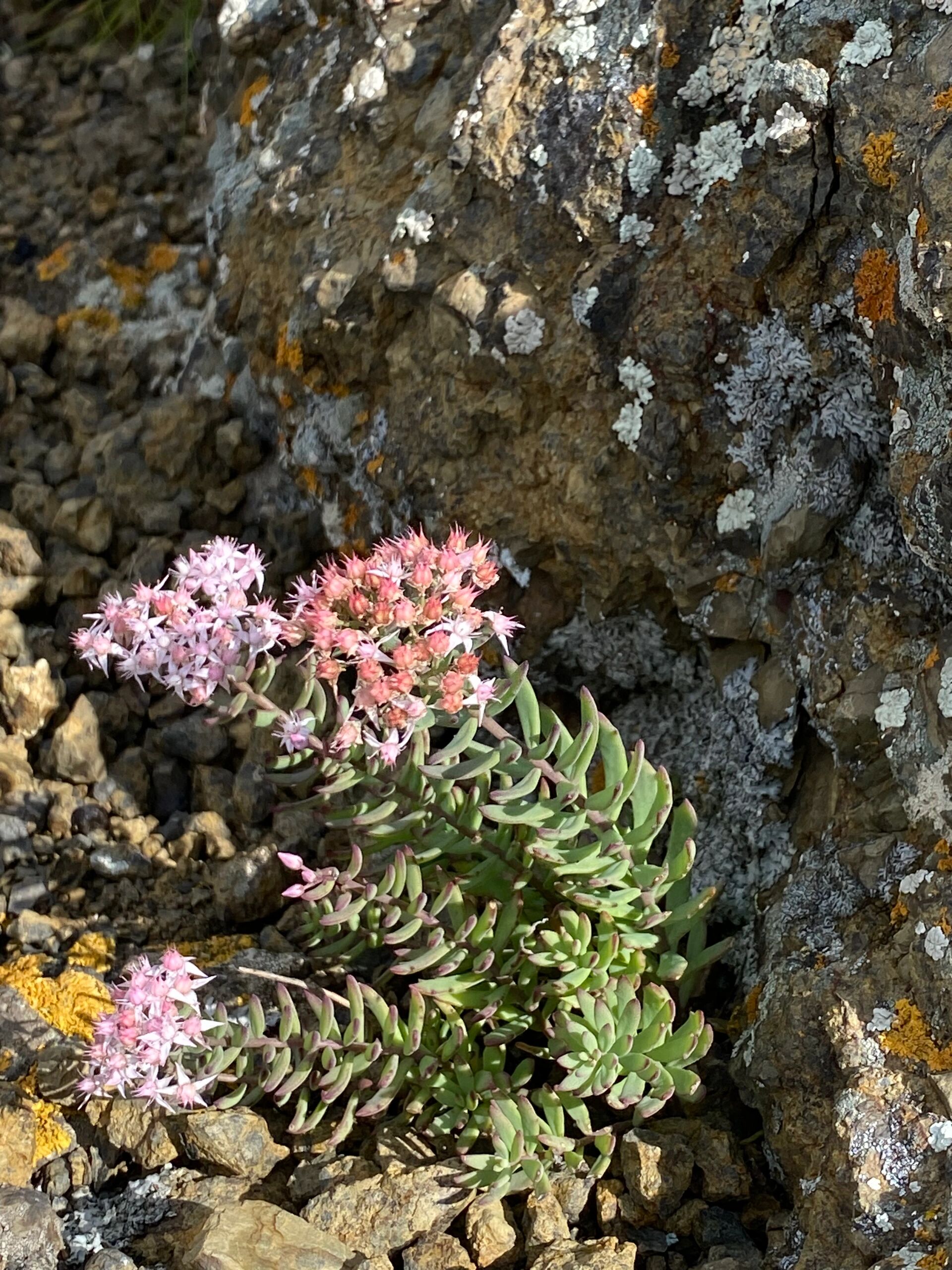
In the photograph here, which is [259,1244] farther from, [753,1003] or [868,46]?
[868,46]

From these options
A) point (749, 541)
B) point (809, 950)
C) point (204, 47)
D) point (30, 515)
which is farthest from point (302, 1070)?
point (204, 47)

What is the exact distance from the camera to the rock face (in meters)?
2.84

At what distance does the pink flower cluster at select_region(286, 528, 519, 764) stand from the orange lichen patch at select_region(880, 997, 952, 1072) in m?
1.12

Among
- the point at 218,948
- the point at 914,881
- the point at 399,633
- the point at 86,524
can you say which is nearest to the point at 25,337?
the point at 86,524

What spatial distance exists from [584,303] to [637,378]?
0.80 ft

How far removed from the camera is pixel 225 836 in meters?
3.86

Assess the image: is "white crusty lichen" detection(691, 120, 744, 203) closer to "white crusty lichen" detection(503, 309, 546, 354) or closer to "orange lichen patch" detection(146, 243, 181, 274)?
"white crusty lichen" detection(503, 309, 546, 354)

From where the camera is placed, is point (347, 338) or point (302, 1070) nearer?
point (302, 1070)

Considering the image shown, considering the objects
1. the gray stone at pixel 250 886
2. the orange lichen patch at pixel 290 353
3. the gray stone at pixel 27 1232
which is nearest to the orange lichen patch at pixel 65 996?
the gray stone at pixel 250 886

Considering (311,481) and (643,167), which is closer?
(643,167)

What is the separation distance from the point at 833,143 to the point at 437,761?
172 cm

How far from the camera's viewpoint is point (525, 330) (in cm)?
349

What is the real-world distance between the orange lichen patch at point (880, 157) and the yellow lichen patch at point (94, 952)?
2.78m

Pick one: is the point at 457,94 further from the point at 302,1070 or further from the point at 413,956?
the point at 302,1070
